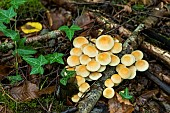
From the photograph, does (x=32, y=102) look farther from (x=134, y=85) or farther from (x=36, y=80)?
(x=134, y=85)

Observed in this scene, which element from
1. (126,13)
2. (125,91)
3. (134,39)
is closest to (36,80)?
(125,91)

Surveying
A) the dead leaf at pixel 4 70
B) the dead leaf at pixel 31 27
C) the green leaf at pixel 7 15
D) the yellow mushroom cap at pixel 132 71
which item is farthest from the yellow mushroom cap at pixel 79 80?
the dead leaf at pixel 31 27

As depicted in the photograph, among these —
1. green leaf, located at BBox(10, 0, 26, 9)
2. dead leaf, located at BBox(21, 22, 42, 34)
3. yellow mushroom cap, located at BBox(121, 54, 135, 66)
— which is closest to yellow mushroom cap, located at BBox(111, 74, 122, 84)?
yellow mushroom cap, located at BBox(121, 54, 135, 66)

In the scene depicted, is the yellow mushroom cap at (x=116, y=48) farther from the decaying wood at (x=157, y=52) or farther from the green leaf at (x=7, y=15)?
the green leaf at (x=7, y=15)

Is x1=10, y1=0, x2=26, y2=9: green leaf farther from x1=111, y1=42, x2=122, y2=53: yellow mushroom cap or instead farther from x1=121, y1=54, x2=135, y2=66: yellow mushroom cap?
x1=121, y1=54, x2=135, y2=66: yellow mushroom cap

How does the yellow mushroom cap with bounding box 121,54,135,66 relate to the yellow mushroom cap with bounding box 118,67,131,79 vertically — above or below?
above

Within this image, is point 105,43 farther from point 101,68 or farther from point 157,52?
point 157,52
